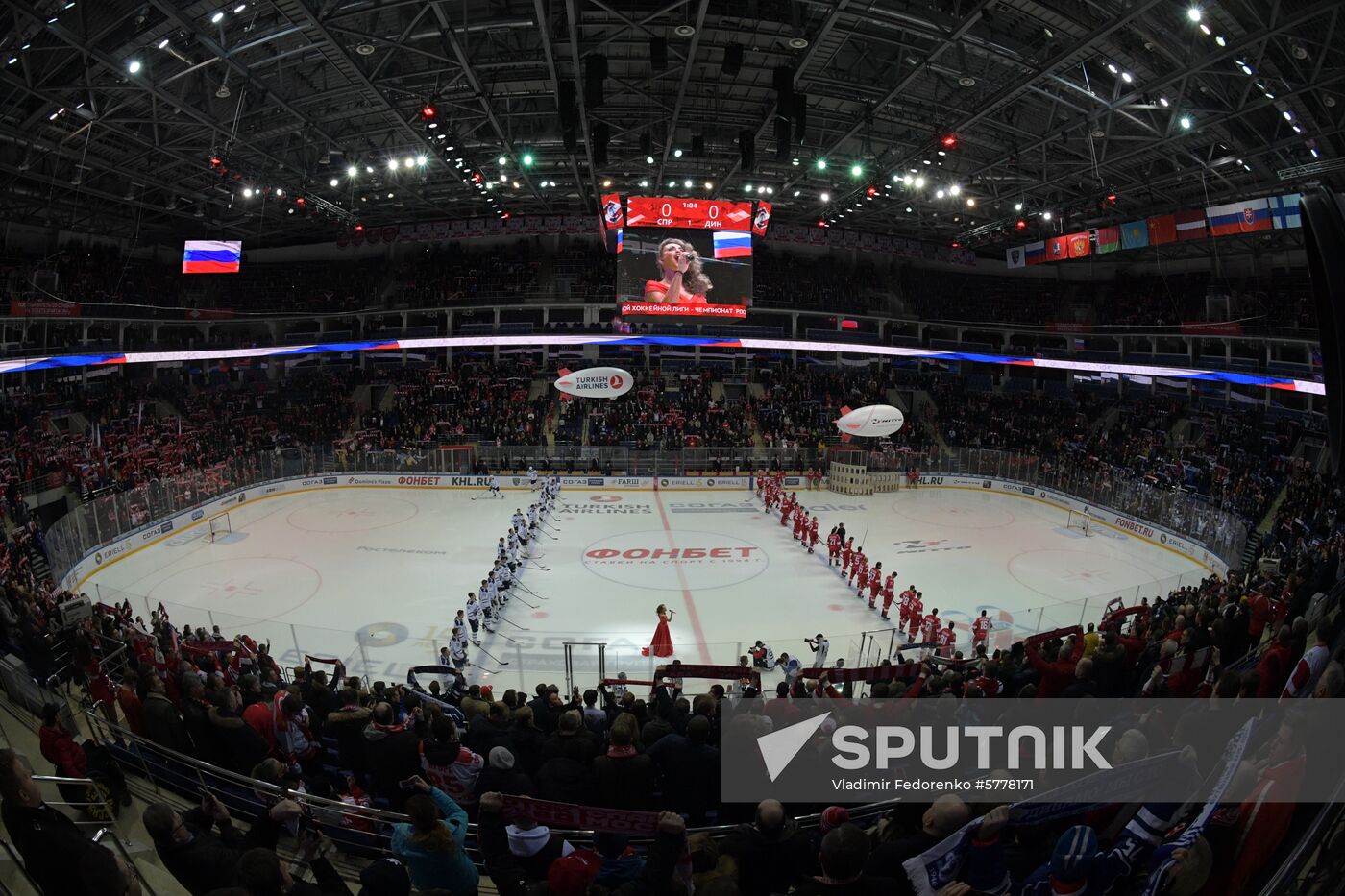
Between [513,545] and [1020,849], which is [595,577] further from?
[1020,849]

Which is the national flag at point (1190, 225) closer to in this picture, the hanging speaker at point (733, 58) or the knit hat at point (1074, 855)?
the hanging speaker at point (733, 58)

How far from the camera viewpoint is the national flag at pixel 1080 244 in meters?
25.4

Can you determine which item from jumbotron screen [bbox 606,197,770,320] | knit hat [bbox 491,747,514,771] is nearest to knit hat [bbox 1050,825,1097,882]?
knit hat [bbox 491,747,514,771]

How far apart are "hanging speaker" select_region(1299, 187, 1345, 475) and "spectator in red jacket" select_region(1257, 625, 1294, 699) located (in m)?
2.31

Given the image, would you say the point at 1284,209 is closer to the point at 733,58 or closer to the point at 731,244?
the point at 733,58

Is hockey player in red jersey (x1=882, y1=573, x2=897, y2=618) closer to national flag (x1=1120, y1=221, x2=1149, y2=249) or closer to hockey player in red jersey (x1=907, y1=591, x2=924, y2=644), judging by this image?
hockey player in red jersey (x1=907, y1=591, x2=924, y2=644)

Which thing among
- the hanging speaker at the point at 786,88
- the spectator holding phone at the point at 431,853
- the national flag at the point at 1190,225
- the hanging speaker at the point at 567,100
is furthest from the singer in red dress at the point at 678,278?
the spectator holding phone at the point at 431,853

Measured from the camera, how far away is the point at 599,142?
18344mm

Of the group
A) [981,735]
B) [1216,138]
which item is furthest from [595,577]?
[1216,138]

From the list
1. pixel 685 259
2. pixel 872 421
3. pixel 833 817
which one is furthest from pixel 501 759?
pixel 685 259

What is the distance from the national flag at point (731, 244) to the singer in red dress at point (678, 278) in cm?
89

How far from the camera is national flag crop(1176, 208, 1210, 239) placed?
69.3 feet

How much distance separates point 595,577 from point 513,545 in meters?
2.45

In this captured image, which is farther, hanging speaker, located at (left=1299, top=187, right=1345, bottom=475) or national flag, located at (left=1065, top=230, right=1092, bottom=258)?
national flag, located at (left=1065, top=230, right=1092, bottom=258)
